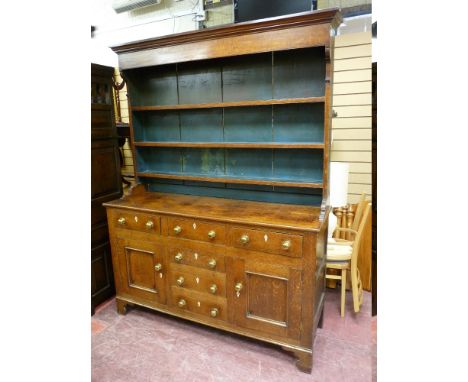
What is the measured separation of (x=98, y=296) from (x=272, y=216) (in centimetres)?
183

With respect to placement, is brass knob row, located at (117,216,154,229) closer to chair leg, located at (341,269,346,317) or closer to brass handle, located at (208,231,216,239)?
brass handle, located at (208,231,216,239)

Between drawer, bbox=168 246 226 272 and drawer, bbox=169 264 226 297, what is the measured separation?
38 millimetres

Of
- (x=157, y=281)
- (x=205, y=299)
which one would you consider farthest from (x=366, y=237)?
(x=157, y=281)

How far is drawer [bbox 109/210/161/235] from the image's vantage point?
7.29 ft

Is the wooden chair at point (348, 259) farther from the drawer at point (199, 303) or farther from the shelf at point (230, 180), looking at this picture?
the drawer at point (199, 303)

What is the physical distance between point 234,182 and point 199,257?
627mm

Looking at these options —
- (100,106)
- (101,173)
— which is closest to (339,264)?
(101,173)

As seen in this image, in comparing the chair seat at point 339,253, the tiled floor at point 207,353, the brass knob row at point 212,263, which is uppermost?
the brass knob row at point 212,263

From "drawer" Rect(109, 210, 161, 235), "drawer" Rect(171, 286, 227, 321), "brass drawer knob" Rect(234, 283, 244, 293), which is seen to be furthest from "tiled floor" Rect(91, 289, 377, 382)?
"drawer" Rect(109, 210, 161, 235)

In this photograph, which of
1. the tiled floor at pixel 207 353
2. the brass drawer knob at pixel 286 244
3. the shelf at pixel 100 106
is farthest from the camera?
the shelf at pixel 100 106

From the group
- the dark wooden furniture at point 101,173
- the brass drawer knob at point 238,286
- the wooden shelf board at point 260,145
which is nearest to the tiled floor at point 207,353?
the dark wooden furniture at point 101,173

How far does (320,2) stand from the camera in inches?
97.7

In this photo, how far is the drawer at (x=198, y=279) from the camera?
207 centimetres
